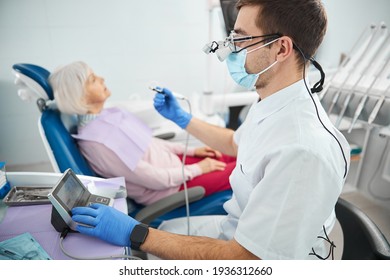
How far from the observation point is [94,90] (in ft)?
4.11

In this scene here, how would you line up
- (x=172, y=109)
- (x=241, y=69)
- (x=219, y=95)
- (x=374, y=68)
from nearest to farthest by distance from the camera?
(x=241, y=69) → (x=374, y=68) → (x=172, y=109) → (x=219, y=95)

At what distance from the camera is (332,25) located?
198 centimetres

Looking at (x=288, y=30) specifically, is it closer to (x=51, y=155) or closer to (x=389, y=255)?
(x=389, y=255)

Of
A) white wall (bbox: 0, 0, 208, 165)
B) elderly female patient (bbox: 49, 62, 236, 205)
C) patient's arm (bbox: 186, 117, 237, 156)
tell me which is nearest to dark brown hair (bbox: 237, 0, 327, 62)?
patient's arm (bbox: 186, 117, 237, 156)

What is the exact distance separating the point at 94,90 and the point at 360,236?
121 centimetres

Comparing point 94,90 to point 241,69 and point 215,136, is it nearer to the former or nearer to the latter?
point 215,136

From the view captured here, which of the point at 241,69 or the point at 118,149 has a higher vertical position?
the point at 241,69

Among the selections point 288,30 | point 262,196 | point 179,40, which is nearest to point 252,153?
point 262,196

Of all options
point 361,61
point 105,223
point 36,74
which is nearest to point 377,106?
point 361,61

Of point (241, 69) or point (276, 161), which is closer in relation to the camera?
point (276, 161)

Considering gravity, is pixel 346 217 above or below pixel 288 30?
below

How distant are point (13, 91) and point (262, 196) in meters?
1.27

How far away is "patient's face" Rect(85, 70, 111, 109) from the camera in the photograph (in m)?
1.24

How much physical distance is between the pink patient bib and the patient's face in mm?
87
